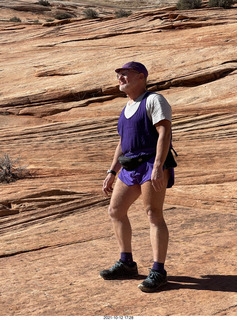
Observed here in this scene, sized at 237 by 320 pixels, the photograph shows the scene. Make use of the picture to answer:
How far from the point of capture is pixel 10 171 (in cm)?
851

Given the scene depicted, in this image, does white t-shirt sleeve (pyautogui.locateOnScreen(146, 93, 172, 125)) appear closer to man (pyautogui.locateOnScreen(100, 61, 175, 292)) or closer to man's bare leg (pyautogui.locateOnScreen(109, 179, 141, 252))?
man (pyautogui.locateOnScreen(100, 61, 175, 292))

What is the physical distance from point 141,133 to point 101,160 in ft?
17.2

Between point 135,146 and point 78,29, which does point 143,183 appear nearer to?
point 135,146

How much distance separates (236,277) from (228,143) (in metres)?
5.11

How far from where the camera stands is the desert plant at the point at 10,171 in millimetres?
8484

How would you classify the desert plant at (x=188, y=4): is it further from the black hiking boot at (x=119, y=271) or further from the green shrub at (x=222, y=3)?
the black hiking boot at (x=119, y=271)

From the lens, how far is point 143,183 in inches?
157

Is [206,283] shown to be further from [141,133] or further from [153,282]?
[141,133]

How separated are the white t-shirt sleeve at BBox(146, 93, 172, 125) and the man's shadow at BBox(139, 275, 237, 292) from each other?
1.42 m

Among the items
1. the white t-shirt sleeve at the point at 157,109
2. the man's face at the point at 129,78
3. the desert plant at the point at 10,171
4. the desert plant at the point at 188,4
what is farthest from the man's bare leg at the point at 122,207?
the desert plant at the point at 188,4

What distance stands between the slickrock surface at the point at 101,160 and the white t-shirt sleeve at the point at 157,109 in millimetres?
1454

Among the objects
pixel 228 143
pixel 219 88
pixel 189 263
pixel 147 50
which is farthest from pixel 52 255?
pixel 147 50

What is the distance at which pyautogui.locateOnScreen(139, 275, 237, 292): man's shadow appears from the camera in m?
3.97

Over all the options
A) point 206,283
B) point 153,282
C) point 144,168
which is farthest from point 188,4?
point 153,282
